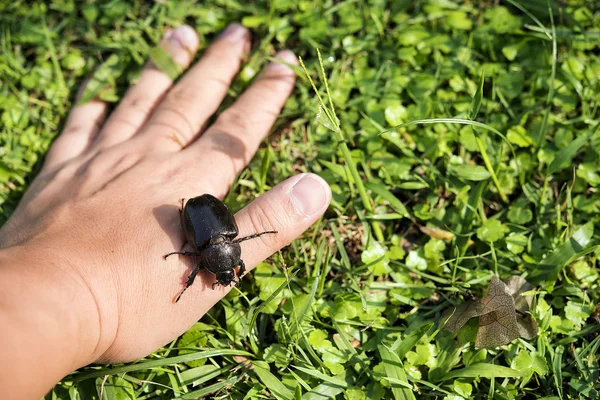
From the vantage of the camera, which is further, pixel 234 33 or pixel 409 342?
pixel 234 33

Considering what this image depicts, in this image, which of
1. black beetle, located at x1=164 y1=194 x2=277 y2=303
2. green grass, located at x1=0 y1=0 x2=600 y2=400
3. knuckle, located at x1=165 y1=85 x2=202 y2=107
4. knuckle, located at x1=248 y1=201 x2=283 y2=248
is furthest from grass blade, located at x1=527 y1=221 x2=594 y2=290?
knuckle, located at x1=165 y1=85 x2=202 y2=107

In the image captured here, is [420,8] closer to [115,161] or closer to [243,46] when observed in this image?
[243,46]

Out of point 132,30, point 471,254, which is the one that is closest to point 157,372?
point 471,254

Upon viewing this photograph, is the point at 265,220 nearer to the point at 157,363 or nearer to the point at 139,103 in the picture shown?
the point at 157,363

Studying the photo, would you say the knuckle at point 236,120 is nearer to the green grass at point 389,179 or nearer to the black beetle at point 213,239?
the green grass at point 389,179

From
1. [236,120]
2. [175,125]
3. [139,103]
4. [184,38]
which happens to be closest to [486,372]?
[236,120]

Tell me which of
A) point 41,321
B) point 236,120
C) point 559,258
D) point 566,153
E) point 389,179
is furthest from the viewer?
point 236,120

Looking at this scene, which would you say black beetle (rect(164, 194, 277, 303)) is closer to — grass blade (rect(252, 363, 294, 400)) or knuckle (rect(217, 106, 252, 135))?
grass blade (rect(252, 363, 294, 400))
